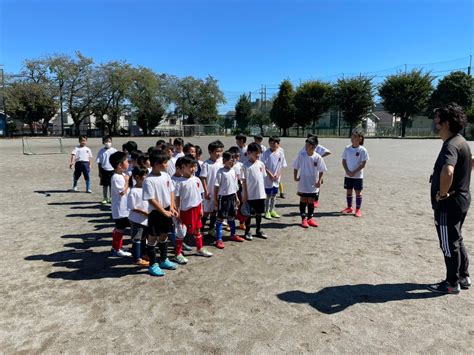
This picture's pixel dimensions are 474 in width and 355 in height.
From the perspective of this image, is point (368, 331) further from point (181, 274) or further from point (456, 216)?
point (181, 274)

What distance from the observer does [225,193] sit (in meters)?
5.92

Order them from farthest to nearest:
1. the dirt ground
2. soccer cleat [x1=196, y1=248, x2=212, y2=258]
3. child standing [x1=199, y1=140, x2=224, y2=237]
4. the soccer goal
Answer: the soccer goal, child standing [x1=199, y1=140, x2=224, y2=237], soccer cleat [x1=196, y1=248, x2=212, y2=258], the dirt ground

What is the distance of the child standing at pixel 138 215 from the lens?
195 inches

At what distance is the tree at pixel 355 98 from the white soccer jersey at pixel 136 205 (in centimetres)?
5408

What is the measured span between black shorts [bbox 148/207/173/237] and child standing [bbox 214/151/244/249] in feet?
4.49

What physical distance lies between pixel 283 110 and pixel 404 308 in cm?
6002

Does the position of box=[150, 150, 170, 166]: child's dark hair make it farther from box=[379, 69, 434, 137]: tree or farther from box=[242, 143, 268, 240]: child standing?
box=[379, 69, 434, 137]: tree

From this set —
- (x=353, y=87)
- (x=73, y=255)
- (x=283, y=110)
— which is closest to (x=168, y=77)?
(x=283, y=110)

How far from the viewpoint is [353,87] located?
178ft

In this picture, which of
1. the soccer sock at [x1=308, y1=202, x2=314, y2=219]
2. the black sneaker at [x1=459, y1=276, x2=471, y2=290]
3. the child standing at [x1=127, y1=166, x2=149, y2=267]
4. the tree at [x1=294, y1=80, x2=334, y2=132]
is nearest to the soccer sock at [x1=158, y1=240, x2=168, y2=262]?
the child standing at [x1=127, y1=166, x2=149, y2=267]

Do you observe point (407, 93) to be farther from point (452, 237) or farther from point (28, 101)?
point (28, 101)

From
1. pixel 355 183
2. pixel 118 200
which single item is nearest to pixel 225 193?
pixel 118 200

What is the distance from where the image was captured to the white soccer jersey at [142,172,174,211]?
454cm

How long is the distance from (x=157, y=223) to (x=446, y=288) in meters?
3.72
